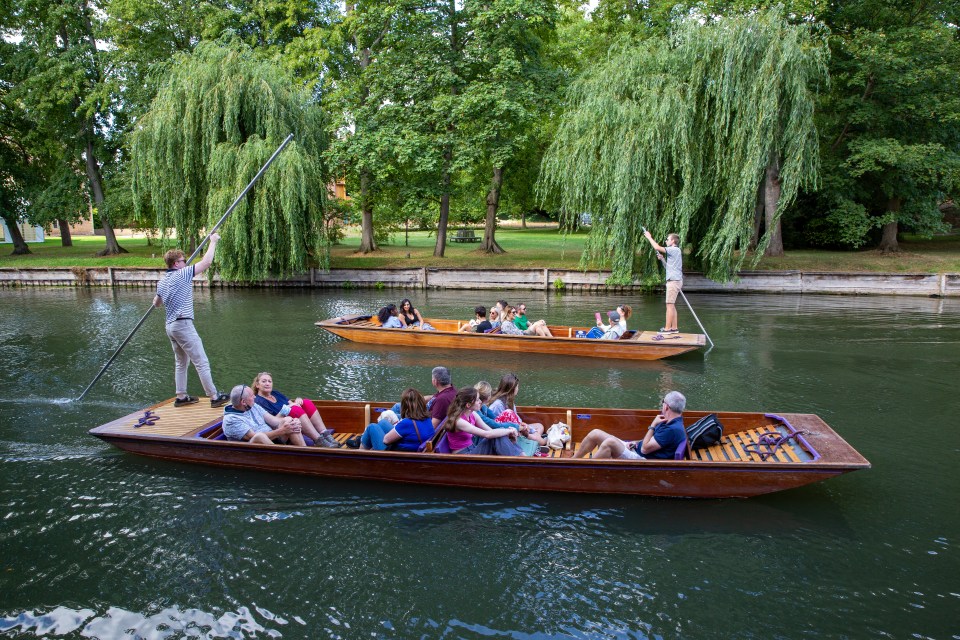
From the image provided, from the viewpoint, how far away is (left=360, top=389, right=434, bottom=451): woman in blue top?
646 centimetres

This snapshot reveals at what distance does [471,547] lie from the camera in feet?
18.0

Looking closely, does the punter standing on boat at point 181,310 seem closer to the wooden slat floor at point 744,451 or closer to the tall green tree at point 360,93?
the wooden slat floor at point 744,451

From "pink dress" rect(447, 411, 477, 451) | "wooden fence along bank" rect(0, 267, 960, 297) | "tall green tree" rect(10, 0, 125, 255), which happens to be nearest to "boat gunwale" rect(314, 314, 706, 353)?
"pink dress" rect(447, 411, 477, 451)

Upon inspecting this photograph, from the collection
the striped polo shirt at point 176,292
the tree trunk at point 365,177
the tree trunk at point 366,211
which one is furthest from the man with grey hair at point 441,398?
the tree trunk at point 366,211

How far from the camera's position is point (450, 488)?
6.56 m

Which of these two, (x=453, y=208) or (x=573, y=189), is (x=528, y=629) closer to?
(x=573, y=189)

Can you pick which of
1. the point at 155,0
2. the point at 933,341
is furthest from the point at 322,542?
the point at 155,0

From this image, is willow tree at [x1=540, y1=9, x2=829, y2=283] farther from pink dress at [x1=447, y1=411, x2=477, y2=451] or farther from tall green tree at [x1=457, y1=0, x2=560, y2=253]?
pink dress at [x1=447, y1=411, x2=477, y2=451]

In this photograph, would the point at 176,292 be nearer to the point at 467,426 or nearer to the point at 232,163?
the point at 467,426

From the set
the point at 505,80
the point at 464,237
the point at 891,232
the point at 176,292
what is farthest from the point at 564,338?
the point at 464,237

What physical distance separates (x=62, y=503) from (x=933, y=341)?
590 inches

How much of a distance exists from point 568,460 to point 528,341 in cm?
637

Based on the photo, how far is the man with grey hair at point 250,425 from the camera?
6.58 metres

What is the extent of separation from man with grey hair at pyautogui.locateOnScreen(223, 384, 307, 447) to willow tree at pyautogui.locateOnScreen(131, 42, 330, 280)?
14.1 metres
